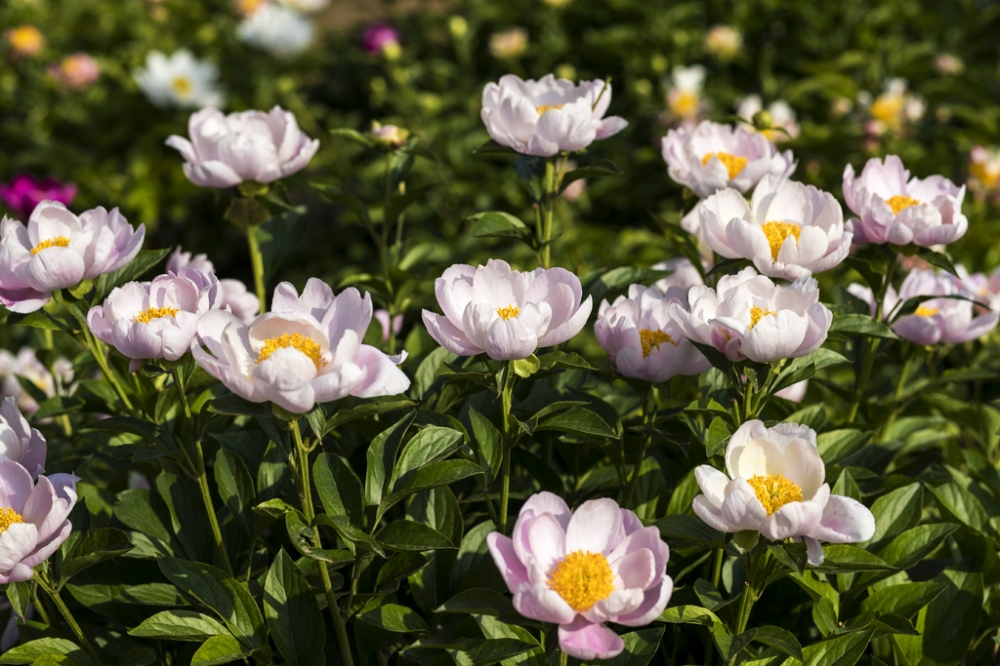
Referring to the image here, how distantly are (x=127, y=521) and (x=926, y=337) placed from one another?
104 centimetres

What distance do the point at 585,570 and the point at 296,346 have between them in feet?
1.06

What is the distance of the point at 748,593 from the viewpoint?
2.96ft

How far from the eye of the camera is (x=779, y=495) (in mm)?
860

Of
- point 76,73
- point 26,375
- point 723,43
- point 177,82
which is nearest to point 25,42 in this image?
point 76,73

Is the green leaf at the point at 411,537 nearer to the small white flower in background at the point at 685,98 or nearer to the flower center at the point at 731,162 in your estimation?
the flower center at the point at 731,162

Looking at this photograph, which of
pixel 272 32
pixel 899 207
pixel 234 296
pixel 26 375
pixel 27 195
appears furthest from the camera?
pixel 272 32

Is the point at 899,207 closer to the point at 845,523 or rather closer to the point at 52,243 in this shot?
the point at 845,523

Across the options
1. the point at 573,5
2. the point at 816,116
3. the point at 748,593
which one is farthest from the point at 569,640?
the point at 573,5

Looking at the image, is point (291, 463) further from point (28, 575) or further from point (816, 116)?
point (816, 116)


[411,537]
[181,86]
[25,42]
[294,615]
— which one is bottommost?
[181,86]

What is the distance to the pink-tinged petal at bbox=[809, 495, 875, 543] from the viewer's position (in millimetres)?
808

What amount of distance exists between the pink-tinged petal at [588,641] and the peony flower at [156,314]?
0.44 meters

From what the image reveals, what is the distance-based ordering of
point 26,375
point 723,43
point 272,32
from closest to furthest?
point 26,375 < point 723,43 < point 272,32

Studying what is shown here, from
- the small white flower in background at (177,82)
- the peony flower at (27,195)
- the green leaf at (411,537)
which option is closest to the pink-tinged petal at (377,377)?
the green leaf at (411,537)
